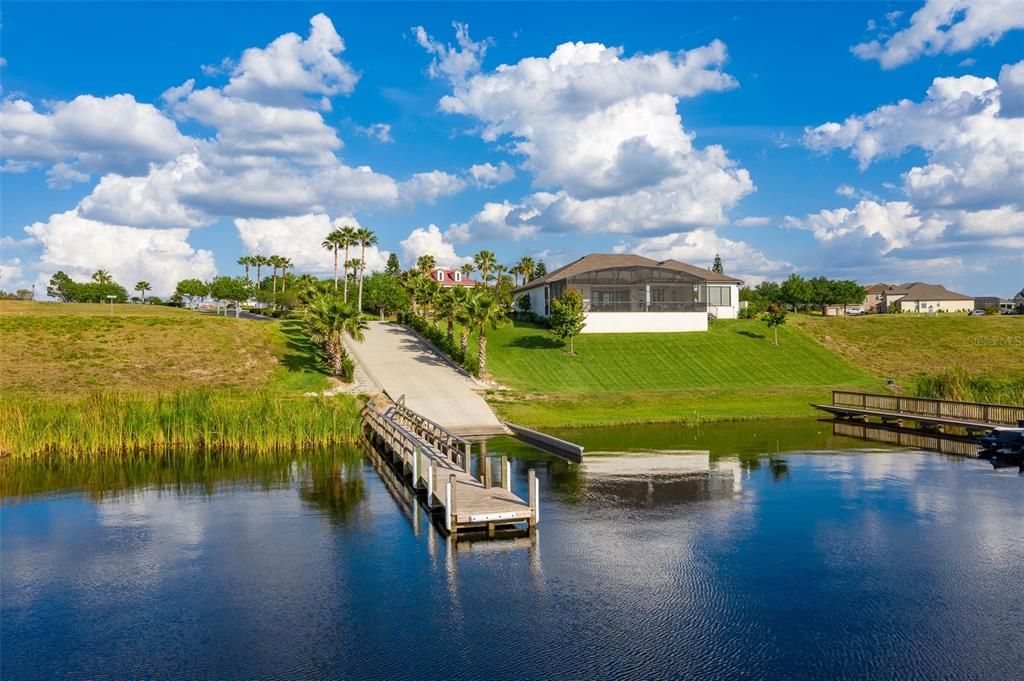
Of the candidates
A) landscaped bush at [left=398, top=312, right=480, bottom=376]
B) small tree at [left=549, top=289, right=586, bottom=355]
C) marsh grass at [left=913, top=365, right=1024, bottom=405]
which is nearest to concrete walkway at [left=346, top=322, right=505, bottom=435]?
landscaped bush at [left=398, top=312, right=480, bottom=376]

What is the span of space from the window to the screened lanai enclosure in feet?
28.7

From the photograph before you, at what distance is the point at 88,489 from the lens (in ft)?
92.3

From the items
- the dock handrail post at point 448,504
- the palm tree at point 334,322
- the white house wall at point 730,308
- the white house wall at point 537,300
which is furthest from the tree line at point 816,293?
the dock handrail post at point 448,504

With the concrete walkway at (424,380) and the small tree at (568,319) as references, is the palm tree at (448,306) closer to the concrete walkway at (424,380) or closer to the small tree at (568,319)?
the concrete walkway at (424,380)

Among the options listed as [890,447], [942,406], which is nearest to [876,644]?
[890,447]

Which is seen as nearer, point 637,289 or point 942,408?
point 942,408

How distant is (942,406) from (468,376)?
33848mm

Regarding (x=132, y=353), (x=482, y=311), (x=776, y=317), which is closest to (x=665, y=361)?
(x=776, y=317)

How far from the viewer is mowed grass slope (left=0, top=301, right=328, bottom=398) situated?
52.2 meters

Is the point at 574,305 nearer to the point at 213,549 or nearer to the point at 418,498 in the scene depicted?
the point at 418,498

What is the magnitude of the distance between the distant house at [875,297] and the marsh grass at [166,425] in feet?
507

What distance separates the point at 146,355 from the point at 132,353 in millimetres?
1177

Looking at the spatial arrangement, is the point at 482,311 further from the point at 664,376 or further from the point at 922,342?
the point at 922,342

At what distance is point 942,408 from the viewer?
141 feet
